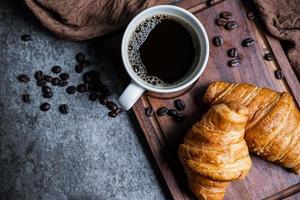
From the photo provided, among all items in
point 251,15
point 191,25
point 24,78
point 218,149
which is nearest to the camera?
point 218,149

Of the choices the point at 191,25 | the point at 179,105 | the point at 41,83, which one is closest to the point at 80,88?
the point at 41,83

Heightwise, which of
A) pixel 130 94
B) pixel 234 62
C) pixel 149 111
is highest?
pixel 234 62

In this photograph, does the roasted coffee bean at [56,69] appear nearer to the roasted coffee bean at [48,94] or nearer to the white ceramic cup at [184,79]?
the roasted coffee bean at [48,94]

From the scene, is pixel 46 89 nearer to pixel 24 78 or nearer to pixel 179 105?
pixel 24 78

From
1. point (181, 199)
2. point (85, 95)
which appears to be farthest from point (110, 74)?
point (181, 199)

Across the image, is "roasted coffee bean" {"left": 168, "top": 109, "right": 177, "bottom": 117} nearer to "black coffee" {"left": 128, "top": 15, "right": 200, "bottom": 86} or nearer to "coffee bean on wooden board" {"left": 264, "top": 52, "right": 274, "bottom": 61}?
"black coffee" {"left": 128, "top": 15, "right": 200, "bottom": 86}

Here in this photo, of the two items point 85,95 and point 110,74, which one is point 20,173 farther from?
point 110,74

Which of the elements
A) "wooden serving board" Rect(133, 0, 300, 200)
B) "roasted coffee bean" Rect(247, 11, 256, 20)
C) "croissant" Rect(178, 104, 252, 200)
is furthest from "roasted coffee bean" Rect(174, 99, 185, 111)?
"roasted coffee bean" Rect(247, 11, 256, 20)
